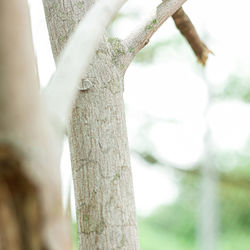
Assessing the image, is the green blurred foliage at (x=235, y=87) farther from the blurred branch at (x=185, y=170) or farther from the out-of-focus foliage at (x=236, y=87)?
the blurred branch at (x=185, y=170)

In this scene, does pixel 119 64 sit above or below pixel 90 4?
below

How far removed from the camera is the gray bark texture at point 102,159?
811mm

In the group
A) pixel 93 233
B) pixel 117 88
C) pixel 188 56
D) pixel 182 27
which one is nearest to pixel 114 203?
pixel 93 233

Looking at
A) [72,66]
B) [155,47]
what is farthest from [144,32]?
[155,47]

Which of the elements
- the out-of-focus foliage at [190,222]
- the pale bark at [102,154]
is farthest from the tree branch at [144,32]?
the out-of-focus foliage at [190,222]

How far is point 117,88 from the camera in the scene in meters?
0.87

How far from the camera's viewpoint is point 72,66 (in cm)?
48

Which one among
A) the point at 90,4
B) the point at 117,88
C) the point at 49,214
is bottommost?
the point at 49,214

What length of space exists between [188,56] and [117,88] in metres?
4.09

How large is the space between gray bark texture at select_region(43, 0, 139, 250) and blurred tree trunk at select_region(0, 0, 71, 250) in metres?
0.44

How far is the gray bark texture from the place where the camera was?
2.66 feet

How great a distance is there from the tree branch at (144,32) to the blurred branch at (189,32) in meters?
0.11

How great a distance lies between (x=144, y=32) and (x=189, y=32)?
0.26 meters

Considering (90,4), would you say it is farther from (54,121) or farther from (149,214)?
(149,214)
